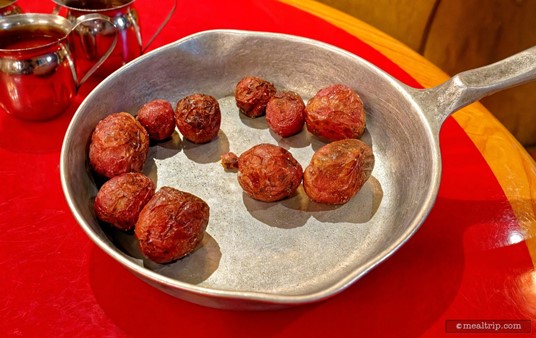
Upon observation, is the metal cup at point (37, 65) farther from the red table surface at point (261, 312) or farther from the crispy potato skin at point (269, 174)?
the crispy potato skin at point (269, 174)

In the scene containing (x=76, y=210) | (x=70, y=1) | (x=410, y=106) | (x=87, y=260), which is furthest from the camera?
(x=70, y=1)

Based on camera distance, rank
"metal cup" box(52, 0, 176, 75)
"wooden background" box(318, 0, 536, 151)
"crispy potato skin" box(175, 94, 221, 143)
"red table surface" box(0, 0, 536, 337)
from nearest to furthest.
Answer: "red table surface" box(0, 0, 536, 337) → "crispy potato skin" box(175, 94, 221, 143) → "metal cup" box(52, 0, 176, 75) → "wooden background" box(318, 0, 536, 151)

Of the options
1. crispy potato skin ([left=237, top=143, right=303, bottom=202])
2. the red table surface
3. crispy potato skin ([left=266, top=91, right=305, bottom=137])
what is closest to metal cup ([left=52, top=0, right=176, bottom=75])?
the red table surface

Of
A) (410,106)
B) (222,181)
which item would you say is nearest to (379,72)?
(410,106)

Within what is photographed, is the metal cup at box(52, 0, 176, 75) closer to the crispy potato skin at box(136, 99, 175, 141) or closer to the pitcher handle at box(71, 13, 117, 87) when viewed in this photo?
the pitcher handle at box(71, 13, 117, 87)

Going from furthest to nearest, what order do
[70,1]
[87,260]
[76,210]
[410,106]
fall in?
1. [70,1]
2. [410,106]
3. [87,260]
4. [76,210]

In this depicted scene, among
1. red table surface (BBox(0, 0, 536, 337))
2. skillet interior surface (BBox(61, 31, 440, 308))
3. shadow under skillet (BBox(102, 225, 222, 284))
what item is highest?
skillet interior surface (BBox(61, 31, 440, 308))

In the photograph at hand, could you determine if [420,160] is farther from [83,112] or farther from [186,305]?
[83,112]
